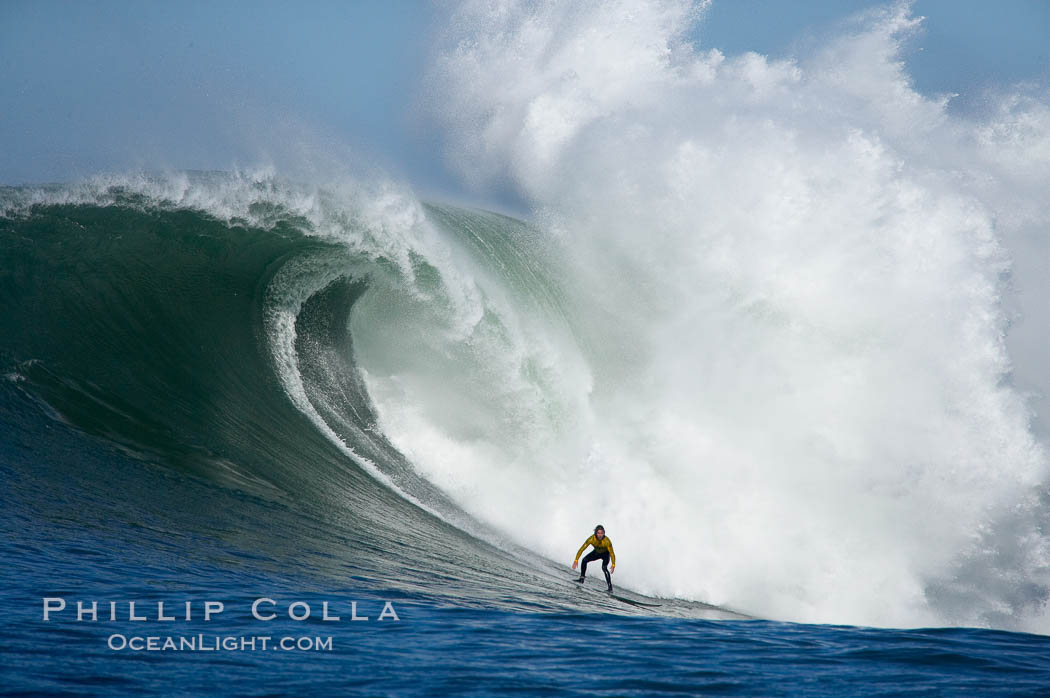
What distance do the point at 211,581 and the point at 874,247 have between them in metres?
10.8

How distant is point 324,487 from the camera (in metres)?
8.96

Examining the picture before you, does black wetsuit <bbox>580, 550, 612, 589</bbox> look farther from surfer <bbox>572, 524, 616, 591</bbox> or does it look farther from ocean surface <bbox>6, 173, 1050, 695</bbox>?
ocean surface <bbox>6, 173, 1050, 695</bbox>

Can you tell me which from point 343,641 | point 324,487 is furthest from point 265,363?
point 343,641

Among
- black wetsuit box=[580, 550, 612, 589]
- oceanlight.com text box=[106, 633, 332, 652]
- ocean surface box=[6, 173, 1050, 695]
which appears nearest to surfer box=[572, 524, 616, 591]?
black wetsuit box=[580, 550, 612, 589]

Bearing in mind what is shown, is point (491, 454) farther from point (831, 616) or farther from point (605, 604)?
point (831, 616)

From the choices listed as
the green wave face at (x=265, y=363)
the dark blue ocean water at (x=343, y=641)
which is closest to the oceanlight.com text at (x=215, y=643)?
the dark blue ocean water at (x=343, y=641)

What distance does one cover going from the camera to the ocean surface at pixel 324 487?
4.93m

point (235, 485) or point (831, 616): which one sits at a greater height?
point (235, 485)

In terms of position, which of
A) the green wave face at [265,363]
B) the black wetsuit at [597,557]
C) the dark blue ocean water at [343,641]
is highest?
the green wave face at [265,363]

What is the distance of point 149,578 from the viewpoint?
591cm

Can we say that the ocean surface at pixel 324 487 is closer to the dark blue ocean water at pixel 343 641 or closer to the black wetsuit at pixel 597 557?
the dark blue ocean water at pixel 343 641

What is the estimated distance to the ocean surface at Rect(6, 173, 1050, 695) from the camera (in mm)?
4926

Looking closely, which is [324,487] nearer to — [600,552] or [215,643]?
[600,552]

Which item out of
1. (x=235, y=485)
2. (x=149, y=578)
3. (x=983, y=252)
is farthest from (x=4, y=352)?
(x=983, y=252)
